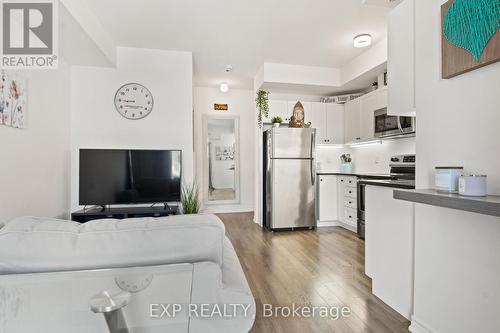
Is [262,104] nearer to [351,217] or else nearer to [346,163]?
[346,163]

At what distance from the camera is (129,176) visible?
3.31 m

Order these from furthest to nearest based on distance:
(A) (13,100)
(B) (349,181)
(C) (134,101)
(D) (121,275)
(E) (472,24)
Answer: (B) (349,181)
(C) (134,101)
(A) (13,100)
(E) (472,24)
(D) (121,275)

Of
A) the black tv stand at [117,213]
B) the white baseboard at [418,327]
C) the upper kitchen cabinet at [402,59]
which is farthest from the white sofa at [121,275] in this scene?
the black tv stand at [117,213]

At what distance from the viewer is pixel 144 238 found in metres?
0.76

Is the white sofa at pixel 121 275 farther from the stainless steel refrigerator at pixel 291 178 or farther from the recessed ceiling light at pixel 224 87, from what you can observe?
the recessed ceiling light at pixel 224 87

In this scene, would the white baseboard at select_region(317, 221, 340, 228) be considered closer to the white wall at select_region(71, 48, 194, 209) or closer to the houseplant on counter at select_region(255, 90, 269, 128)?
the houseplant on counter at select_region(255, 90, 269, 128)

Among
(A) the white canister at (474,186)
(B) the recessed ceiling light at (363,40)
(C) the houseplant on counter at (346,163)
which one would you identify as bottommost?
(A) the white canister at (474,186)

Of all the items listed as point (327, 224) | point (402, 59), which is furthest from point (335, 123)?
point (402, 59)

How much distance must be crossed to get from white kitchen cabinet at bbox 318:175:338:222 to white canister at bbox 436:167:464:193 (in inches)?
123

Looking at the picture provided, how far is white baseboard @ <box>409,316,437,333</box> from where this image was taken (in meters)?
1.60

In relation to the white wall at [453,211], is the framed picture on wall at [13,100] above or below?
above

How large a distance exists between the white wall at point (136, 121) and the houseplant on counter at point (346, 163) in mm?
2853

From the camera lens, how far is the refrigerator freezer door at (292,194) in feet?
13.8

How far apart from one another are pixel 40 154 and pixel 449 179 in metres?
3.58
